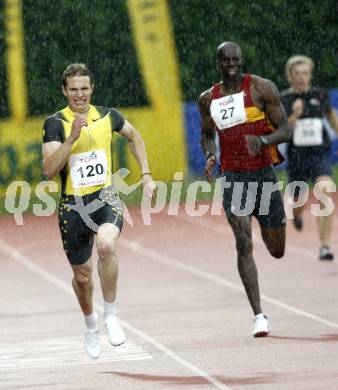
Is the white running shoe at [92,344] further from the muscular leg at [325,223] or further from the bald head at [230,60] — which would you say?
the muscular leg at [325,223]

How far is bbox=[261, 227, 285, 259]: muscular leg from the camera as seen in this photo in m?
11.2

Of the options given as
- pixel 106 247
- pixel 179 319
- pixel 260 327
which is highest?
pixel 106 247

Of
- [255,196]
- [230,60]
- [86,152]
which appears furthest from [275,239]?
[86,152]

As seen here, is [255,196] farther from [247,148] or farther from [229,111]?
[229,111]

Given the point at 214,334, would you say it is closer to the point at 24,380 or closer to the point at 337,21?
the point at 24,380

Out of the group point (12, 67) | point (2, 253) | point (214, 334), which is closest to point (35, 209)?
point (12, 67)

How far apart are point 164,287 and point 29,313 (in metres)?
2.02

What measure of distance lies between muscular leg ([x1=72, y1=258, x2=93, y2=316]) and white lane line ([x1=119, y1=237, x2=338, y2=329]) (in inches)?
88.0

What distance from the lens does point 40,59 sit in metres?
27.9

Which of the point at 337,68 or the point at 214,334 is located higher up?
the point at 337,68

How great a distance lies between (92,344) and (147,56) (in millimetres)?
18700

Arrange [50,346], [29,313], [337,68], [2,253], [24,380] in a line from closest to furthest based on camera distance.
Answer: [24,380] < [50,346] < [29,313] < [2,253] < [337,68]

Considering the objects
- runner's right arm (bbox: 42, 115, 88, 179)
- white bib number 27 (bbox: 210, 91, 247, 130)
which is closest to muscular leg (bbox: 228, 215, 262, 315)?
white bib number 27 (bbox: 210, 91, 247, 130)

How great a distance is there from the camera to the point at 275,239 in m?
11.2
